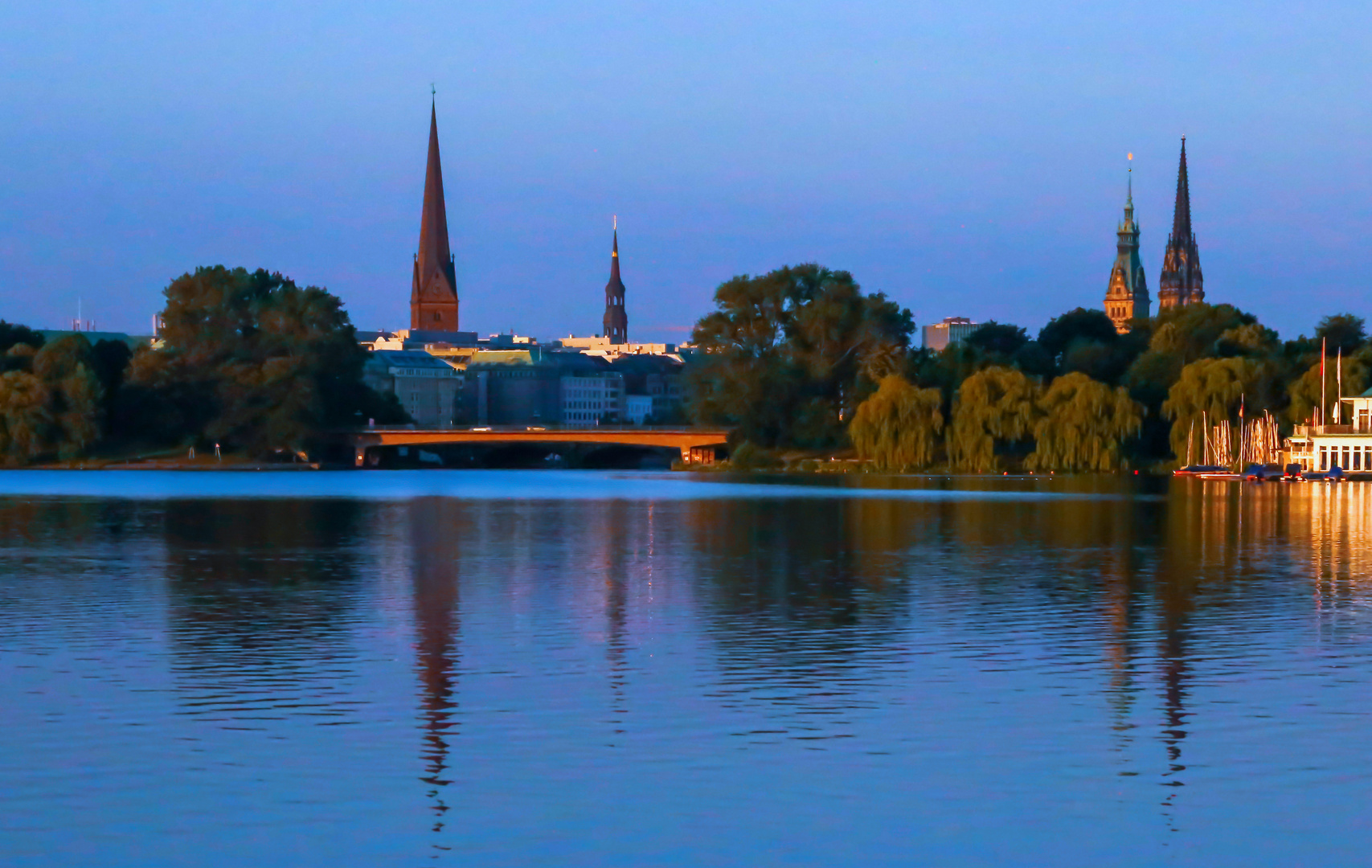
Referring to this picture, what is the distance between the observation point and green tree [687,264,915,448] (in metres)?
120

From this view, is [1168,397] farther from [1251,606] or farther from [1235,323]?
[1251,606]

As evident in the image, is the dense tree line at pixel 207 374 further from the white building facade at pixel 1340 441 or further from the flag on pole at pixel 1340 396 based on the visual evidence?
the flag on pole at pixel 1340 396

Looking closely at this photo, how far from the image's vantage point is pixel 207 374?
13162 cm

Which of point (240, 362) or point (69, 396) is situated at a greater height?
point (240, 362)

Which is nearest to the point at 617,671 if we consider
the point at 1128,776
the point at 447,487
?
the point at 1128,776

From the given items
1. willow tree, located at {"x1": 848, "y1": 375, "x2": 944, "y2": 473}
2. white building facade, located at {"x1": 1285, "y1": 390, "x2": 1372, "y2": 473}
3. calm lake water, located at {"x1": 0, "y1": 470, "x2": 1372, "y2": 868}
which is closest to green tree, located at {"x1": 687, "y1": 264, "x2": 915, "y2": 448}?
willow tree, located at {"x1": 848, "y1": 375, "x2": 944, "y2": 473}

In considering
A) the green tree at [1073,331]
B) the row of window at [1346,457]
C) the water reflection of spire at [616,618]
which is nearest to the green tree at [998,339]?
the green tree at [1073,331]

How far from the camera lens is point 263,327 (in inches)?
5202

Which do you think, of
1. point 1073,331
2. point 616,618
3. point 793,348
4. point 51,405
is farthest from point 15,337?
point 616,618

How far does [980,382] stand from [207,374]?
179 ft

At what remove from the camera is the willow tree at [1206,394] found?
335ft

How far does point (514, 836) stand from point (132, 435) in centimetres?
12635

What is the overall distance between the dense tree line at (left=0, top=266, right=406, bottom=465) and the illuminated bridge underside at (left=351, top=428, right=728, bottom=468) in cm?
707

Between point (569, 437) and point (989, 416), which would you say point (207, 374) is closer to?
point (569, 437)
